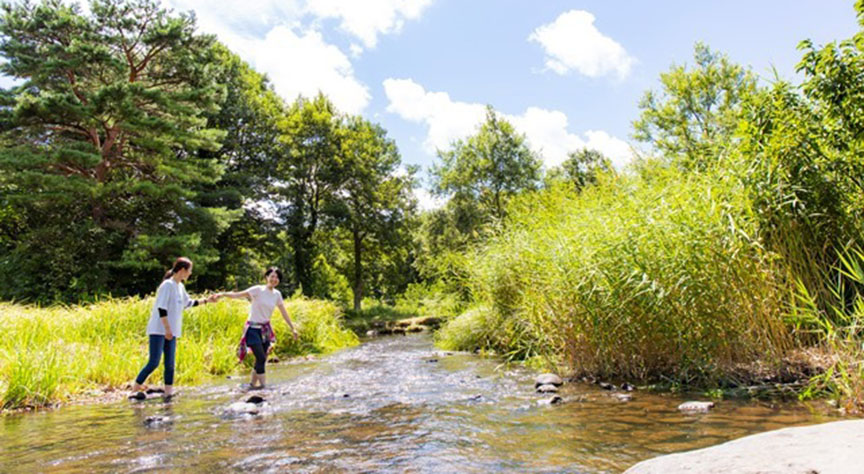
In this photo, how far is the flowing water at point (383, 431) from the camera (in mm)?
4586

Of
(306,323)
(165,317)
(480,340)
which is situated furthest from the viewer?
(306,323)

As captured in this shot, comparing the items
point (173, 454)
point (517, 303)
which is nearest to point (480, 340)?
point (517, 303)

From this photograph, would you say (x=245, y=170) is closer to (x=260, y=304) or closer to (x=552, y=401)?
(x=260, y=304)

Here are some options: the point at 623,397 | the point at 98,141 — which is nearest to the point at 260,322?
the point at 623,397

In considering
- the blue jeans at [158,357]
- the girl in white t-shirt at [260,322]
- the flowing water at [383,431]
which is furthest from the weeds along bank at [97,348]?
the girl in white t-shirt at [260,322]

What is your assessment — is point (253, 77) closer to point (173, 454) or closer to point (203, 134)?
point (203, 134)

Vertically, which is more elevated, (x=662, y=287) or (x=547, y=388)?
(x=662, y=287)

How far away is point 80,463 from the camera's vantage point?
4684mm

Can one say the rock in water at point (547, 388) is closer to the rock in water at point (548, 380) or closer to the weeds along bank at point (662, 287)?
the rock in water at point (548, 380)

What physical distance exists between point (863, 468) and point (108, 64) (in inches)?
1010

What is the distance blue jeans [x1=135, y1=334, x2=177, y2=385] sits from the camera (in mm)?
8016

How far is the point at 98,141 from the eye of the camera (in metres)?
22.6

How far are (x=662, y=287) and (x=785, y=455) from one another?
430 cm

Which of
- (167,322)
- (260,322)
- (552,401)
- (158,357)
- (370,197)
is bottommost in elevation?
(552,401)
